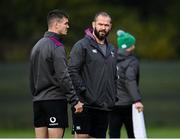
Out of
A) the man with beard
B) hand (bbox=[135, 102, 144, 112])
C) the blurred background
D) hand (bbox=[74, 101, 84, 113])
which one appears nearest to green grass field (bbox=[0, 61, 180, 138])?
the blurred background

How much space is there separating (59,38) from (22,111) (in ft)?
43.1

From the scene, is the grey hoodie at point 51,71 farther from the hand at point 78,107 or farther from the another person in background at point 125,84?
the another person in background at point 125,84

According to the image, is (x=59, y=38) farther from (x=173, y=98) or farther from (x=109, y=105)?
(x=173, y=98)

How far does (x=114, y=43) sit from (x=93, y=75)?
18.3 metres

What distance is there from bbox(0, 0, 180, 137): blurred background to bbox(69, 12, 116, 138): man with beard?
7.50m

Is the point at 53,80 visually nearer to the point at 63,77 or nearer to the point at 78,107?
the point at 63,77

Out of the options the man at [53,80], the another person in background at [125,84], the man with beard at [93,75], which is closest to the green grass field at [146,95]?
the another person in background at [125,84]

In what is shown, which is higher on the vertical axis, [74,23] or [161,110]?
[74,23]

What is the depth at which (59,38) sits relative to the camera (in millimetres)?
10969

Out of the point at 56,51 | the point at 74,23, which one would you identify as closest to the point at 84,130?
the point at 56,51

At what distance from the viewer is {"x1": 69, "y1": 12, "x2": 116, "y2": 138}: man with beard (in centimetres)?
1132

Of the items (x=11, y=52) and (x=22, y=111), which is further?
(x=11, y=52)

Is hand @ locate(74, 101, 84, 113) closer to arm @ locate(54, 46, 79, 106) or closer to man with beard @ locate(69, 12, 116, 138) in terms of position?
arm @ locate(54, 46, 79, 106)

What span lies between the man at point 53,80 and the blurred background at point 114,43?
8.12 meters
